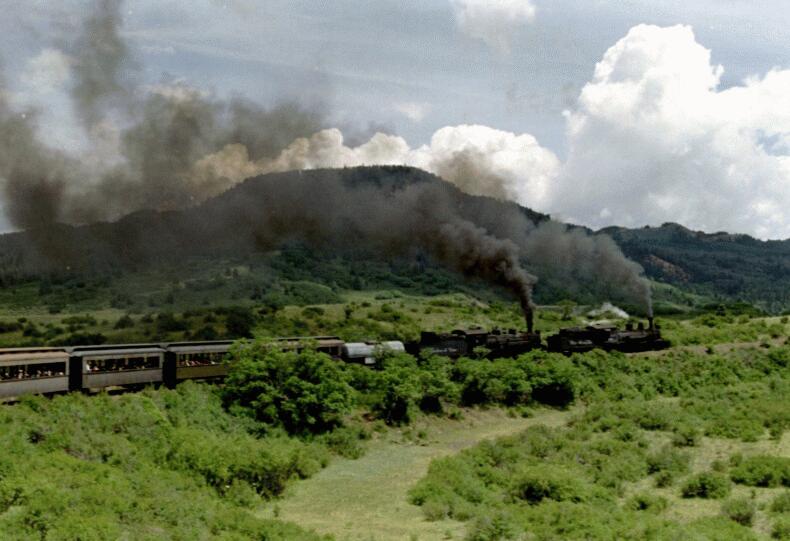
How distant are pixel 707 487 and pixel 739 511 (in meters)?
3.35

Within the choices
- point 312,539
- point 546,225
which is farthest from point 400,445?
point 546,225

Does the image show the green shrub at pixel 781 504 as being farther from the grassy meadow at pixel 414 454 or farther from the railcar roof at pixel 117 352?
the railcar roof at pixel 117 352

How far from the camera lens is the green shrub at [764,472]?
96.8 feet

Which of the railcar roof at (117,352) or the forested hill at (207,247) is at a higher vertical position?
the forested hill at (207,247)

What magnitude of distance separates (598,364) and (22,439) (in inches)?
1849

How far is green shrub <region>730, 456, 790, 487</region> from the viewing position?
96.8ft

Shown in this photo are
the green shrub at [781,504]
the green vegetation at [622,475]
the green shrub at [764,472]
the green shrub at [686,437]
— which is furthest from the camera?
the green shrub at [686,437]

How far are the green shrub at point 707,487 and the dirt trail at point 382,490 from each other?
10434mm

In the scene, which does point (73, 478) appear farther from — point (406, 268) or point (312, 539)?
point (406, 268)

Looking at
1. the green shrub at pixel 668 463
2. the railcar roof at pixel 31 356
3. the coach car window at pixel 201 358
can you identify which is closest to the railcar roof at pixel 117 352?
the railcar roof at pixel 31 356

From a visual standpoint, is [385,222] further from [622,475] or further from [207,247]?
[622,475]

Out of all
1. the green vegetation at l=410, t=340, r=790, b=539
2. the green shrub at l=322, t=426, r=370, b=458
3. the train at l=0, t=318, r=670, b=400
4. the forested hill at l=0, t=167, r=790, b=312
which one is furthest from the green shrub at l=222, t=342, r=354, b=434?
the forested hill at l=0, t=167, r=790, b=312

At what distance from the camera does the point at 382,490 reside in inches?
1288

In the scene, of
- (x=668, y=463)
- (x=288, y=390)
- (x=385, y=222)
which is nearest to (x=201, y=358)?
(x=288, y=390)
